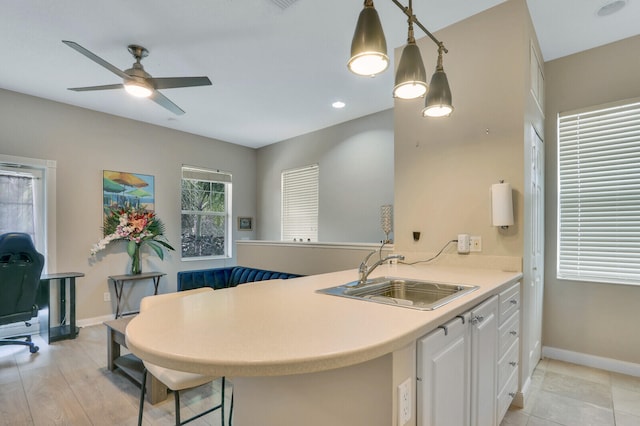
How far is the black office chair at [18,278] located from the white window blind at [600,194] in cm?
521

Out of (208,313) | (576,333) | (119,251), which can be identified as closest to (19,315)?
(119,251)

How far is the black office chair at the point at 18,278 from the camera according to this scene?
311 centimetres

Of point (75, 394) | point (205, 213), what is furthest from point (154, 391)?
point (205, 213)

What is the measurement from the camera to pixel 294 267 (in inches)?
145

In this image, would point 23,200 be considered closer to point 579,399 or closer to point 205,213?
point 205,213

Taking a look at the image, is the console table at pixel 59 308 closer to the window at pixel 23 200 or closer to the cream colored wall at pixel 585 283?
the window at pixel 23 200

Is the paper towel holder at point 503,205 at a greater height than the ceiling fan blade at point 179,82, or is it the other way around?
the ceiling fan blade at point 179,82

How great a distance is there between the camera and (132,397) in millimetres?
2424

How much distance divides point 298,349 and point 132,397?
2.36 metres

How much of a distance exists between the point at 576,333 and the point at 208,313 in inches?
131

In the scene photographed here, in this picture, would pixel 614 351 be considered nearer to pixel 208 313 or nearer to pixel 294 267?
pixel 294 267

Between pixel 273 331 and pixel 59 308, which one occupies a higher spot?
pixel 273 331

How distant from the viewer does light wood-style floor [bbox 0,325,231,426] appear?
2158 mm

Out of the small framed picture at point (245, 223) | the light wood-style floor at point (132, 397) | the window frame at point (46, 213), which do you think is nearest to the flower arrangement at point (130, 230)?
the window frame at point (46, 213)
